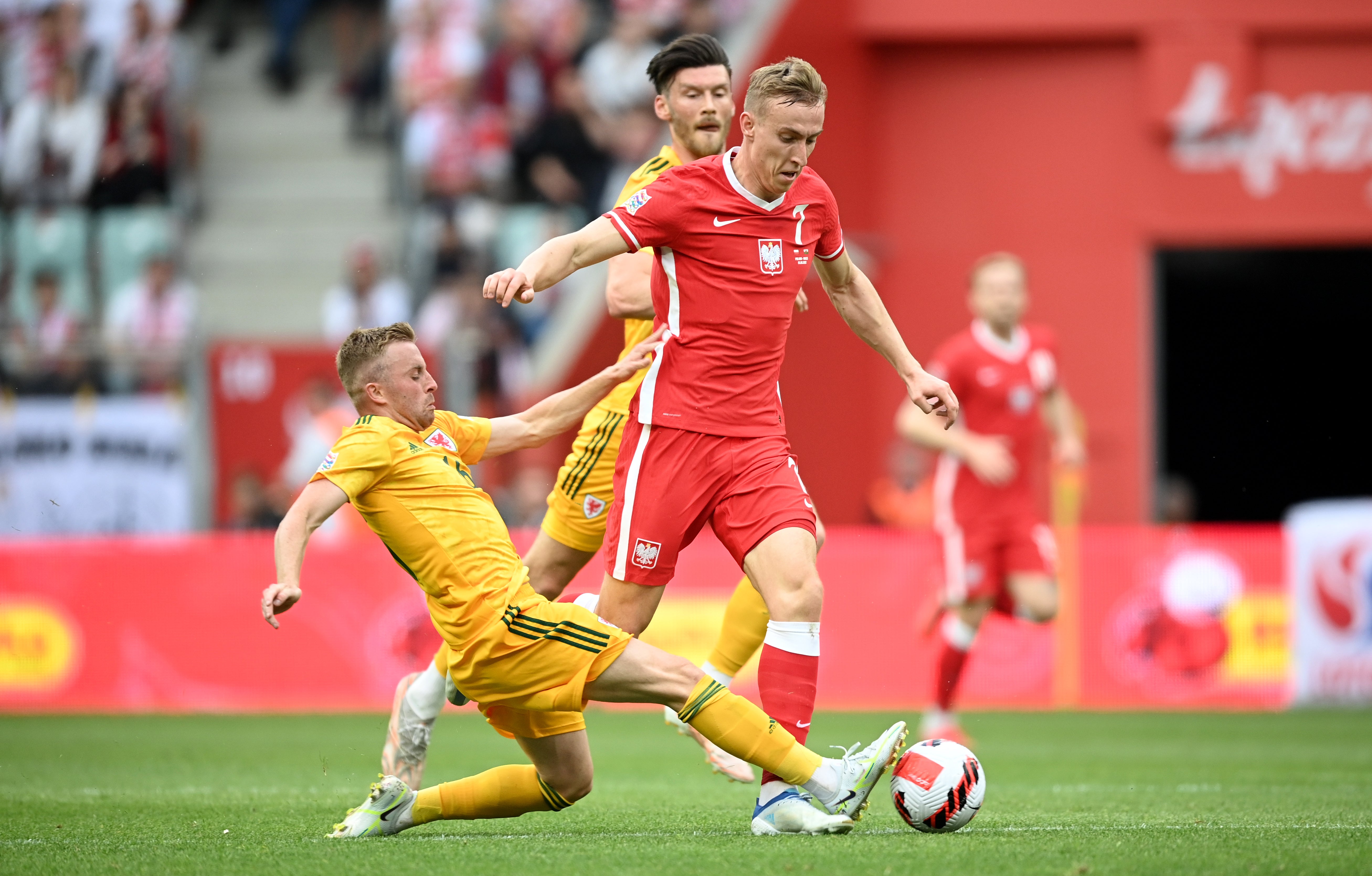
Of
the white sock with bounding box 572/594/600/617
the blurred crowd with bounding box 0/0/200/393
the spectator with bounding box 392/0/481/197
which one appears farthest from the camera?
the spectator with bounding box 392/0/481/197

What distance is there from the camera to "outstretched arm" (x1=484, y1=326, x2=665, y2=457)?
579cm

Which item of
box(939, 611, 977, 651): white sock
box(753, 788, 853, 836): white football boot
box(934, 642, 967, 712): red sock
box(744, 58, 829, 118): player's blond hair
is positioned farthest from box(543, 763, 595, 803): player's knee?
box(939, 611, 977, 651): white sock

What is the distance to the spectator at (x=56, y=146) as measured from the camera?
1595cm

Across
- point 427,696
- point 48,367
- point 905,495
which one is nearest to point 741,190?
point 427,696

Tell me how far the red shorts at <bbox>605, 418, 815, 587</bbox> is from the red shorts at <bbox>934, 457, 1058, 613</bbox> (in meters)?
3.41

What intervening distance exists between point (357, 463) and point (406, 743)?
4.66 ft

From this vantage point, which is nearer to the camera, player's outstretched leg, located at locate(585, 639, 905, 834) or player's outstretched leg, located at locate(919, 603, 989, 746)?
player's outstretched leg, located at locate(585, 639, 905, 834)

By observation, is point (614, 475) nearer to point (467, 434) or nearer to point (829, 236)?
point (467, 434)

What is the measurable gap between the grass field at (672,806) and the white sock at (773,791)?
132 millimetres

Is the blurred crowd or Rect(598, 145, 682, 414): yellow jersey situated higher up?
the blurred crowd

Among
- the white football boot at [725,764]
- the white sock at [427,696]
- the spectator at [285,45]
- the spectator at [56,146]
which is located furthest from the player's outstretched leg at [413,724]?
the spectator at [285,45]

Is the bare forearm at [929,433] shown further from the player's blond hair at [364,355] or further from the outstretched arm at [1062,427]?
the player's blond hair at [364,355]

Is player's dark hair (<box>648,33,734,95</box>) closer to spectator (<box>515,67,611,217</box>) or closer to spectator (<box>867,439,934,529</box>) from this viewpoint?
spectator (<box>867,439,934,529</box>)

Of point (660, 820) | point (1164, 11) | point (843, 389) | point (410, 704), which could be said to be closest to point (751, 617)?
point (660, 820)
